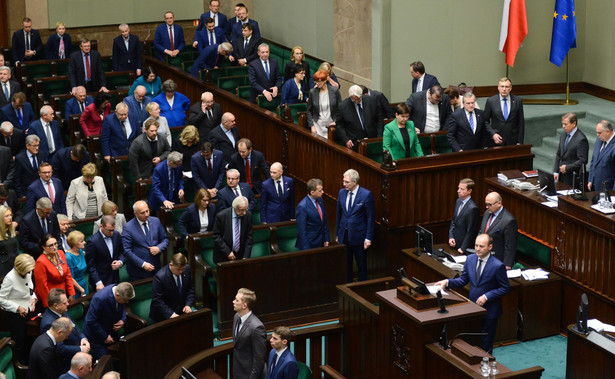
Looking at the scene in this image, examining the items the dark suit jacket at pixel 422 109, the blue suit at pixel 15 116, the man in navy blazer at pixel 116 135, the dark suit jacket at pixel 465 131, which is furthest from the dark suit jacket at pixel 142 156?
the dark suit jacket at pixel 465 131

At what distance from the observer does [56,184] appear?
925 centimetres

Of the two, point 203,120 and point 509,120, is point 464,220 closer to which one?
point 509,120

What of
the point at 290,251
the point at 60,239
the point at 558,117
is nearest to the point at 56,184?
Answer: the point at 60,239

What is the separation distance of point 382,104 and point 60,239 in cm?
375

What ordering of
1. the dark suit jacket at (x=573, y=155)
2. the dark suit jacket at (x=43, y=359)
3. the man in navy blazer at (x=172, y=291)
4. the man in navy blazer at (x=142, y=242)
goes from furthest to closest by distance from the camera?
the dark suit jacket at (x=573, y=155) < the man in navy blazer at (x=142, y=242) < the man in navy blazer at (x=172, y=291) < the dark suit jacket at (x=43, y=359)

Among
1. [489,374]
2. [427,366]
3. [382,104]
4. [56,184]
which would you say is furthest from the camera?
[382,104]

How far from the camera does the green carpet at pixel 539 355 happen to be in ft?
25.2

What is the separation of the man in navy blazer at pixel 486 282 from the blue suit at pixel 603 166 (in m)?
2.03

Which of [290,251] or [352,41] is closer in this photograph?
[290,251]

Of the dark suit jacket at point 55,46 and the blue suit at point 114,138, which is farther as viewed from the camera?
the dark suit jacket at point 55,46

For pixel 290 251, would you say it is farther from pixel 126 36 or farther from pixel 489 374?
pixel 126 36

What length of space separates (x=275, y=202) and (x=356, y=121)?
4.56ft

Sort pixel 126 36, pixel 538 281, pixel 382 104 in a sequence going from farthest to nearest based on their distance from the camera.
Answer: pixel 126 36, pixel 382 104, pixel 538 281

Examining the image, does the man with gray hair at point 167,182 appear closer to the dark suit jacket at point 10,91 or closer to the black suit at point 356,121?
the black suit at point 356,121
